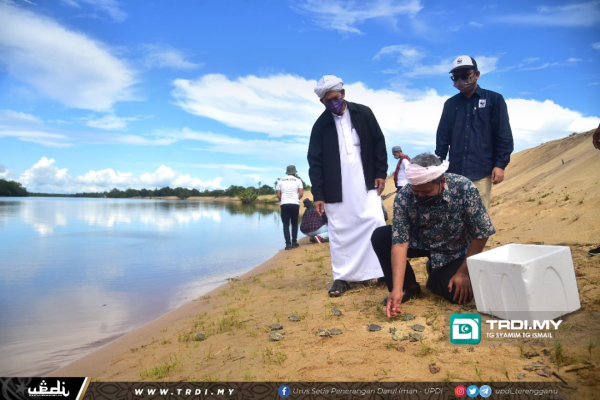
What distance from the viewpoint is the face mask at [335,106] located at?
14.2 feet

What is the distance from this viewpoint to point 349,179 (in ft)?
14.6

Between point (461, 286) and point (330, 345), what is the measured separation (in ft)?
3.67

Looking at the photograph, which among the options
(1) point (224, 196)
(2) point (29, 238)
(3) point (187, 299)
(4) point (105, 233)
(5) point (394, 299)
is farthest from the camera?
(1) point (224, 196)

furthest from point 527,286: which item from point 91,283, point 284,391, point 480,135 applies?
point 91,283

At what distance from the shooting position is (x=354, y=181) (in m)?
4.45

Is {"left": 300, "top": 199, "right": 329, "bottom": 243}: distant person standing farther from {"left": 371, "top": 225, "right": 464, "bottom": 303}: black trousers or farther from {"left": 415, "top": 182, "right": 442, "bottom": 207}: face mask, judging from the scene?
{"left": 415, "top": 182, "right": 442, "bottom": 207}: face mask

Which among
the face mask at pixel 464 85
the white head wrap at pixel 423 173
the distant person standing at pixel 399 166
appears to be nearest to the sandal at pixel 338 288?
the white head wrap at pixel 423 173

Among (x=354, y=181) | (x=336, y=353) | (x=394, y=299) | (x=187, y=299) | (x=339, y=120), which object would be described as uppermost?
(x=339, y=120)

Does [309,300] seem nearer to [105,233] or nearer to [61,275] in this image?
[61,275]

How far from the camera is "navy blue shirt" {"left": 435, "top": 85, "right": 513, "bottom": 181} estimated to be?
13.2ft

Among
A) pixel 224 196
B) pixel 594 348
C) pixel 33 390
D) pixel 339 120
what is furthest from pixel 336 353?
pixel 224 196

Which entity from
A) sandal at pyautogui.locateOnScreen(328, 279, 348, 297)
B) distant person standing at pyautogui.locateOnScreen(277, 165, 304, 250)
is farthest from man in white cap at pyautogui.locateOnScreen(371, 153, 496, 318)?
distant person standing at pyautogui.locateOnScreen(277, 165, 304, 250)

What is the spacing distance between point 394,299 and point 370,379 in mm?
909

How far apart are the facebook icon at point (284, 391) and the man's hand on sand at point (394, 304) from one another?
1121 mm
